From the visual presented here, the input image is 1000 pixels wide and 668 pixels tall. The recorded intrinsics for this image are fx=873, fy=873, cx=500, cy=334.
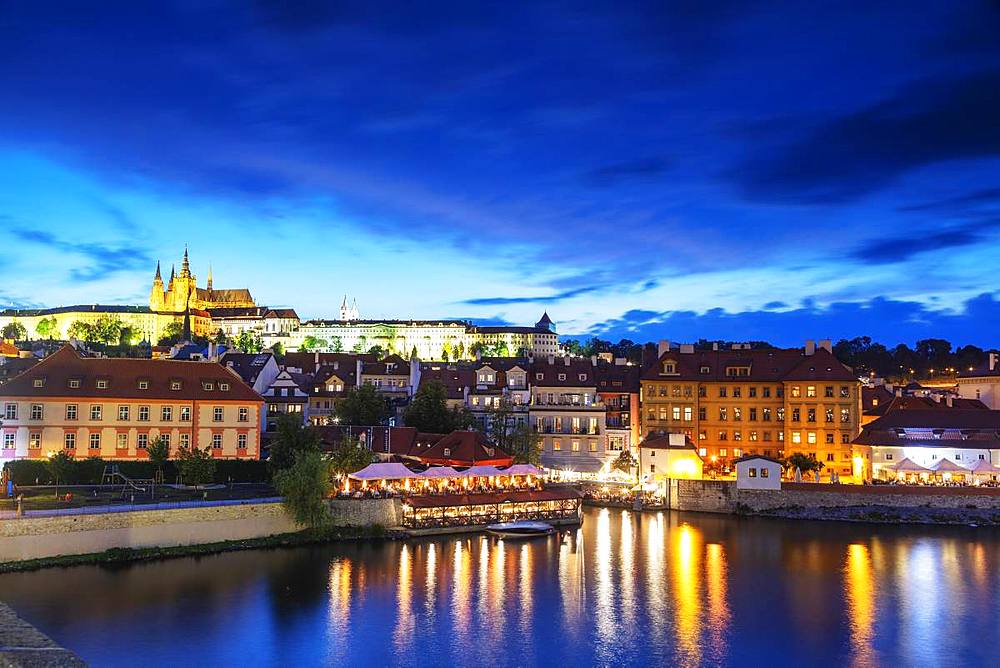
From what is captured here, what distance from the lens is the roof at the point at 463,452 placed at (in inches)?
1912

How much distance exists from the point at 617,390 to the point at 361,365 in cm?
2396

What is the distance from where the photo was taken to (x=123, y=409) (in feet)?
153

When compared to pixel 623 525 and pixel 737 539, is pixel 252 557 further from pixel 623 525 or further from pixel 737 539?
pixel 737 539

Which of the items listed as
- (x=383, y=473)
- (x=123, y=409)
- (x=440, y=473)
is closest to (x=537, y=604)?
(x=383, y=473)

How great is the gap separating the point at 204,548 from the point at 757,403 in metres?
37.9

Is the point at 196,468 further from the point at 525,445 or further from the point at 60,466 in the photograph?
the point at 525,445

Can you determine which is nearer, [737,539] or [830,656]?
[830,656]

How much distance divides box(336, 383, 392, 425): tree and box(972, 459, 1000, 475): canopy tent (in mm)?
36157

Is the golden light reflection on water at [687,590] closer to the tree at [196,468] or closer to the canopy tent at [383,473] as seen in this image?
the canopy tent at [383,473]

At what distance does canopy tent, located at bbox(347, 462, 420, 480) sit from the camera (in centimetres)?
4256

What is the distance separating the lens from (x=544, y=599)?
104 feet

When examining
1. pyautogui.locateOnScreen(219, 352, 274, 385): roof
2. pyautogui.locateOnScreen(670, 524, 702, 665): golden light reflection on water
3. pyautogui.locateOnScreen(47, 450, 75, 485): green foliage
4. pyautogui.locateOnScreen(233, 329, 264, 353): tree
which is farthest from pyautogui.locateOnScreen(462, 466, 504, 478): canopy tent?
pyautogui.locateOnScreen(233, 329, 264, 353): tree

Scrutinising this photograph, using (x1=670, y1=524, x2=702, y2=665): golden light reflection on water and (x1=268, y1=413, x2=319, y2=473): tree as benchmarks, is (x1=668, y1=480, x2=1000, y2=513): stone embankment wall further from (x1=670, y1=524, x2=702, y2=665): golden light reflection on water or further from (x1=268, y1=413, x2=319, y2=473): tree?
(x1=268, y1=413, x2=319, y2=473): tree

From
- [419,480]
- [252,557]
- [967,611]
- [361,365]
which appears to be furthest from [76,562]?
[361,365]
